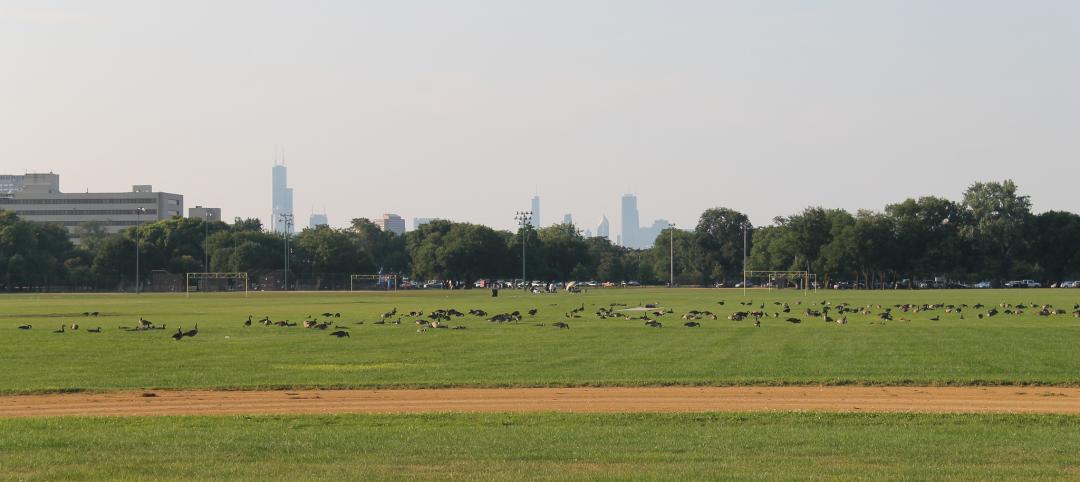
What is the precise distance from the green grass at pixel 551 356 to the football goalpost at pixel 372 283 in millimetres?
111509

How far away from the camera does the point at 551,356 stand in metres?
35.4

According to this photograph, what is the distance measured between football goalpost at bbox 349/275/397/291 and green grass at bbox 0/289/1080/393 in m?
112

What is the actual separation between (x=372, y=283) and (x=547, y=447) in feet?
520

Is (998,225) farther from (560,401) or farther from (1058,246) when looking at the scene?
(560,401)

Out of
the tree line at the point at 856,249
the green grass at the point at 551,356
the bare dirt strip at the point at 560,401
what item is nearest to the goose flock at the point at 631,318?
the green grass at the point at 551,356

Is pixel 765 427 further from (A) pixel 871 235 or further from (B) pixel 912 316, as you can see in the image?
(A) pixel 871 235

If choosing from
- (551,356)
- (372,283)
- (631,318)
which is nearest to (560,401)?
(551,356)

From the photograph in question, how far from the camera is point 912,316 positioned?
6206 cm

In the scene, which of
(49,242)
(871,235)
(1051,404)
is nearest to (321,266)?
(49,242)

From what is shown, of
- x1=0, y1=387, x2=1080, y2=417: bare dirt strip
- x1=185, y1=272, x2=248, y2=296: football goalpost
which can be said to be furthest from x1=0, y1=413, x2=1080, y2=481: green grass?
x1=185, y1=272, x2=248, y2=296: football goalpost

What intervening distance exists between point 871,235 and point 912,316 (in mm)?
116960

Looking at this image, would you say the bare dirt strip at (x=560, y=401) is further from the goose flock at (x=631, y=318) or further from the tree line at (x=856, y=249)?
the tree line at (x=856, y=249)

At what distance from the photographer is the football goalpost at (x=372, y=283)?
6516 inches

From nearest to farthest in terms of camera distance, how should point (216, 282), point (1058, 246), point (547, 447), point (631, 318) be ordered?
point (547, 447) < point (631, 318) < point (216, 282) < point (1058, 246)
